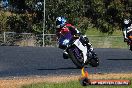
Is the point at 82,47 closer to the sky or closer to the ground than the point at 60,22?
closer to the ground

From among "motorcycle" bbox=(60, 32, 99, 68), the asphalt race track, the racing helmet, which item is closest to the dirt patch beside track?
the asphalt race track

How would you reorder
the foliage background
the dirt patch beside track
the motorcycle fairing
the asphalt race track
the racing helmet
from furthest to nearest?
the foliage background
the asphalt race track
the dirt patch beside track
the motorcycle fairing
the racing helmet

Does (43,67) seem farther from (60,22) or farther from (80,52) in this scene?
(60,22)

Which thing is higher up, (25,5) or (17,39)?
(25,5)

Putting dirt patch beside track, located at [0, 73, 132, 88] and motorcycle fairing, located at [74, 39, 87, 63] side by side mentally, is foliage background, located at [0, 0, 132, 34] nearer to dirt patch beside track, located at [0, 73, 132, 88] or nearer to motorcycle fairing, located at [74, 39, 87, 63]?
dirt patch beside track, located at [0, 73, 132, 88]

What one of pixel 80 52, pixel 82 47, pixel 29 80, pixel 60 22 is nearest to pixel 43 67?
pixel 29 80

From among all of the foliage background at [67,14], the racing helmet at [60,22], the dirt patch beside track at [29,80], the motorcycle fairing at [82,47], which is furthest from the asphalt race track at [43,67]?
the foliage background at [67,14]

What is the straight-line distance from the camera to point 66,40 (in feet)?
33.9

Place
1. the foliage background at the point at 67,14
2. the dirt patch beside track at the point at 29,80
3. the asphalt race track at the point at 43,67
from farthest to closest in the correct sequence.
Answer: the foliage background at the point at 67,14 → the asphalt race track at the point at 43,67 → the dirt patch beside track at the point at 29,80

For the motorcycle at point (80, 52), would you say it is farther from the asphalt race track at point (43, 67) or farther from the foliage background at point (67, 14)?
the foliage background at point (67, 14)

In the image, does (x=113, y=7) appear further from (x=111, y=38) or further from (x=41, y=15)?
(x=111, y=38)

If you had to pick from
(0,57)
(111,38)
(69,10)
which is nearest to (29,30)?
(69,10)

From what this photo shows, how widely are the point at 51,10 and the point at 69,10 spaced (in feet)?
6.00

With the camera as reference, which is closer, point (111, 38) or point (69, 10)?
point (111, 38)
